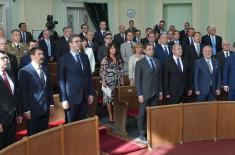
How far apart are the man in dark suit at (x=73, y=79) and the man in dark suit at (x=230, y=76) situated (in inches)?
105

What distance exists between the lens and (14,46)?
668 cm

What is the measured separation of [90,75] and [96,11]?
7319 mm

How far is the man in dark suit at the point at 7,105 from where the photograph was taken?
433 cm

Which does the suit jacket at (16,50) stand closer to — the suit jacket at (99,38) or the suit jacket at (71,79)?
the suit jacket at (71,79)

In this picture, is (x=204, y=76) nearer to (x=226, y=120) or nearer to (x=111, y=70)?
(x=226, y=120)

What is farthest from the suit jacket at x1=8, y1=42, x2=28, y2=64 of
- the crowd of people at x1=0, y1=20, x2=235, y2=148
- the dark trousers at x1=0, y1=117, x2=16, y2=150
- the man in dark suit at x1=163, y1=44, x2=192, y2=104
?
the man in dark suit at x1=163, y1=44, x2=192, y2=104

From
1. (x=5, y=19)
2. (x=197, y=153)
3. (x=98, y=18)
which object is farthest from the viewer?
(x=98, y=18)

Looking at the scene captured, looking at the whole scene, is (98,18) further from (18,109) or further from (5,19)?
(18,109)

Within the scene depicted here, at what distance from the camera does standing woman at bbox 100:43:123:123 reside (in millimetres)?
6457

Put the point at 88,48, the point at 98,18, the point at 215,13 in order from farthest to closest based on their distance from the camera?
1. the point at 98,18
2. the point at 215,13
3. the point at 88,48

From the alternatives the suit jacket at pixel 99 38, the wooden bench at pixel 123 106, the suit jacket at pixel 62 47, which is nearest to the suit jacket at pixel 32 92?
the wooden bench at pixel 123 106

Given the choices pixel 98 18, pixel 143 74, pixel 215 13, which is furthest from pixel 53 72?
pixel 215 13

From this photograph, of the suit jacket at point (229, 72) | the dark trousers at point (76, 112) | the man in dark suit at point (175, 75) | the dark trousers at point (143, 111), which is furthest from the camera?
the suit jacket at point (229, 72)

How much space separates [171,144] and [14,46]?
306 centimetres
